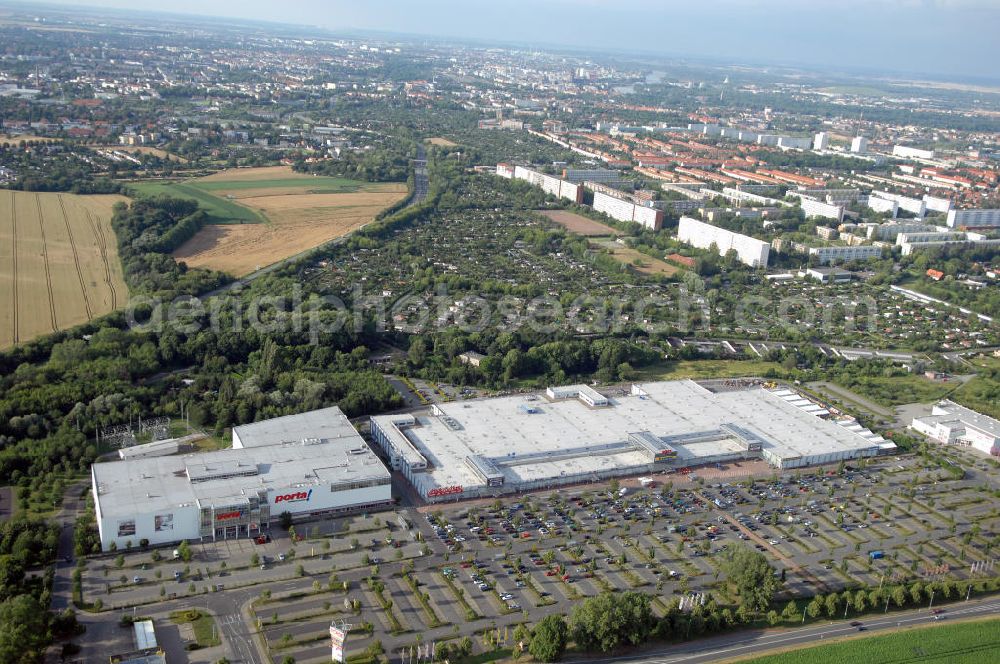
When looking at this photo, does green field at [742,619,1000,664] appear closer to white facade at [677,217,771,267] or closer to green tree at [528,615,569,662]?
green tree at [528,615,569,662]

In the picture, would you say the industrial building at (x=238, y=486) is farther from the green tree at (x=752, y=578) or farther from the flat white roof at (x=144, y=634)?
the green tree at (x=752, y=578)

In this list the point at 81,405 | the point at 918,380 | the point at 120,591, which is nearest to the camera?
the point at 120,591

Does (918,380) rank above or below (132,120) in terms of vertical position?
below

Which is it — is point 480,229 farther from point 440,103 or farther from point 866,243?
point 440,103

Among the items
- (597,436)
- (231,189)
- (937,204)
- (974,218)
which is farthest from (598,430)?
(937,204)

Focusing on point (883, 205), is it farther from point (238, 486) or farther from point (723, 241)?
point (238, 486)

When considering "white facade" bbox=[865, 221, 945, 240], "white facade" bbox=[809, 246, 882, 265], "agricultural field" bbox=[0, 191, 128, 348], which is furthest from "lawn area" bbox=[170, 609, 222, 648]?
"white facade" bbox=[865, 221, 945, 240]

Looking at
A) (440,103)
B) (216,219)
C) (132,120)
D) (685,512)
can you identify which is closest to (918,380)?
(685,512)
